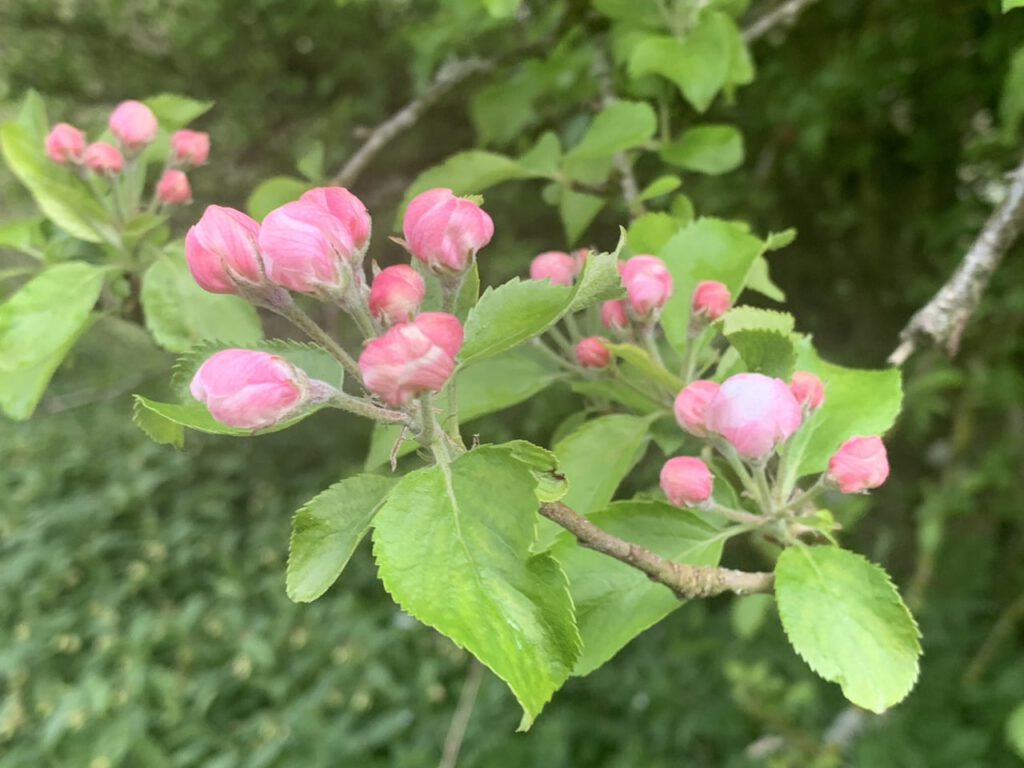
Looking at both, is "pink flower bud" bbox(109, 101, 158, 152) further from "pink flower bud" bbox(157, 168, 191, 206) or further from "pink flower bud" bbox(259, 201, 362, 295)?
"pink flower bud" bbox(259, 201, 362, 295)

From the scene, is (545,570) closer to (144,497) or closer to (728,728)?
(728,728)

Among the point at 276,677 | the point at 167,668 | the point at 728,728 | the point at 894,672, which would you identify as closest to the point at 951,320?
the point at 894,672

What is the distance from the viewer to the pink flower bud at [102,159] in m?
0.84

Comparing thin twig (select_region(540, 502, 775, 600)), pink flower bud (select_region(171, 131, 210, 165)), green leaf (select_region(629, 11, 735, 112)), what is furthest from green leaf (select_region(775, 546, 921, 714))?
pink flower bud (select_region(171, 131, 210, 165))

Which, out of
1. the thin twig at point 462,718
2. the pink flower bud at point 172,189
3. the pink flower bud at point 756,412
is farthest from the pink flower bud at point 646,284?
the thin twig at point 462,718

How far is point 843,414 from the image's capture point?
650 mm

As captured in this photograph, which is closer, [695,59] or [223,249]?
[223,249]

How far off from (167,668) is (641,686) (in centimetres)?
126

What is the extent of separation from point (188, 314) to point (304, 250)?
407mm

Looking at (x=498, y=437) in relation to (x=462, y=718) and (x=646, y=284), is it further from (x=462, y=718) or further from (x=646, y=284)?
(x=646, y=284)

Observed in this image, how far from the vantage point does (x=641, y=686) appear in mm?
2084

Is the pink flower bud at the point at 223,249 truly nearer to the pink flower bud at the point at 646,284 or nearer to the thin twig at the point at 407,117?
the pink flower bud at the point at 646,284

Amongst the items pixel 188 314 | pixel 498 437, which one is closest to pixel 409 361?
pixel 188 314

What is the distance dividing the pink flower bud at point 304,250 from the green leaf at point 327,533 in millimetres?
105
